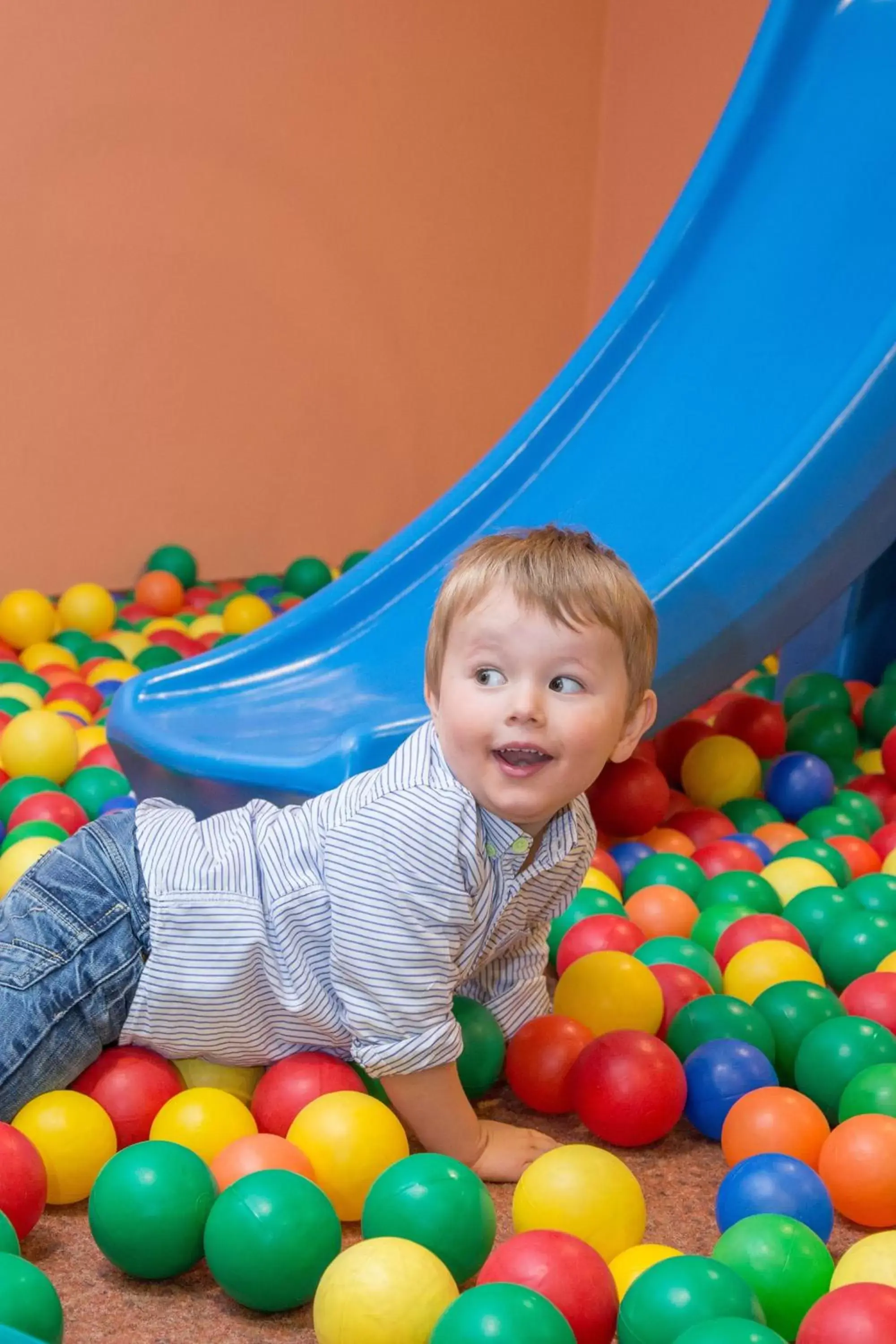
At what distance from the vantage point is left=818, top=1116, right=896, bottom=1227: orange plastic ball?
1.26 m

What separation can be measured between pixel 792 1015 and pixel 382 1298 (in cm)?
60

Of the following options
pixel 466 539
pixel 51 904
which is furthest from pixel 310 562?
pixel 51 904

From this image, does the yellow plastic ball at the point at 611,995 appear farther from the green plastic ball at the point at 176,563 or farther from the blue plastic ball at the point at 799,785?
the green plastic ball at the point at 176,563

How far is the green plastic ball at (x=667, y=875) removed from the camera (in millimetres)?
1874

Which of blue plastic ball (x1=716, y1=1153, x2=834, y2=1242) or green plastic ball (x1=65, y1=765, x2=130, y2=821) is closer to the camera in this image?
blue plastic ball (x1=716, y1=1153, x2=834, y2=1242)

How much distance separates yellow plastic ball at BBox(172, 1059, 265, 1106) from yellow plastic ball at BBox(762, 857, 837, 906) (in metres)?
0.71

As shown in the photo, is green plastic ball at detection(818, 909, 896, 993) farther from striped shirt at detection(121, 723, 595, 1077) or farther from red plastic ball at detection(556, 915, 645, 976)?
striped shirt at detection(121, 723, 595, 1077)

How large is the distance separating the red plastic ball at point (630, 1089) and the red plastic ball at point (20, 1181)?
1.53 feet

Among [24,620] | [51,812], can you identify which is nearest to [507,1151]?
[51,812]

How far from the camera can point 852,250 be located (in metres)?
2.16

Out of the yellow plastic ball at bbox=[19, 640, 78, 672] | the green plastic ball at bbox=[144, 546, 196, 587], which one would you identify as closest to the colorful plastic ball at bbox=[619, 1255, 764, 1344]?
the yellow plastic ball at bbox=[19, 640, 78, 672]

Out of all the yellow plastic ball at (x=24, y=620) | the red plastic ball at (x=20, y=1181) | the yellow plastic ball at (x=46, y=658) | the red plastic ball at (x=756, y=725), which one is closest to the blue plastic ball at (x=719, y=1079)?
the red plastic ball at (x=20, y=1181)

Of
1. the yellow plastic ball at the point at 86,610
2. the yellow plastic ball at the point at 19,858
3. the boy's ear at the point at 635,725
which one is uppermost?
the boy's ear at the point at 635,725

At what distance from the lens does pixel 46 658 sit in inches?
110
